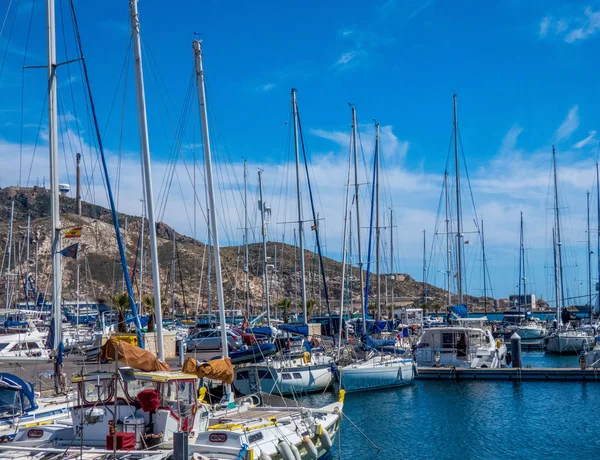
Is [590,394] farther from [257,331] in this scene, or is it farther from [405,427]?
[257,331]

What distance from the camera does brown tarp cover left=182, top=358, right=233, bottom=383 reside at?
1861 cm

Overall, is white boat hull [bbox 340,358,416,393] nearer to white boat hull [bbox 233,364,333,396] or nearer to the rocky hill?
white boat hull [bbox 233,364,333,396]

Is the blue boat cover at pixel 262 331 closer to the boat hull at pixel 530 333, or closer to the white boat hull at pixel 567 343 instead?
the white boat hull at pixel 567 343

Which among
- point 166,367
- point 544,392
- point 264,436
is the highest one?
point 166,367

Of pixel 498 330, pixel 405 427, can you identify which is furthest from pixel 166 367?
pixel 498 330

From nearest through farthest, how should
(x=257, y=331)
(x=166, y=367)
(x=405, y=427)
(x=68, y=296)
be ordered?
(x=166, y=367), (x=405, y=427), (x=257, y=331), (x=68, y=296)

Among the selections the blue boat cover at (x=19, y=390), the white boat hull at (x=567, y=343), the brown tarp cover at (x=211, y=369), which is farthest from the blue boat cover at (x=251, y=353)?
the white boat hull at (x=567, y=343)

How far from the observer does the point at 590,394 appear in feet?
116

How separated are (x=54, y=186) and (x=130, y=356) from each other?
10.0 metres

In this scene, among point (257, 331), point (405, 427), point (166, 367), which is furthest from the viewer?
point (257, 331)

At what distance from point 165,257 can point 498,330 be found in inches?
3311

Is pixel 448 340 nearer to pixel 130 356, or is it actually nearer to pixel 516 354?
pixel 516 354

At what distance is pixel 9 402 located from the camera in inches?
838

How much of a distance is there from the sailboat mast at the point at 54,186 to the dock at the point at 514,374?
23.1 m
